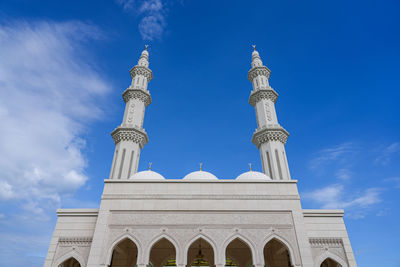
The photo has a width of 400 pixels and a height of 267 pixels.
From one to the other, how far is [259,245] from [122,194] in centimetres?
616

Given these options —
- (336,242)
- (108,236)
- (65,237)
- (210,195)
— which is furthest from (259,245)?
(65,237)

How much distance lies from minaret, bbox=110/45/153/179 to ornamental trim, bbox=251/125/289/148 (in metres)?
8.42

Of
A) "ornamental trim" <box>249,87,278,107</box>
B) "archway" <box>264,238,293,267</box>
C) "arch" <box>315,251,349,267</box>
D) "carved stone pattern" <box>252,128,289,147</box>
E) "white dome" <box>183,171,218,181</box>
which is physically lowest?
"arch" <box>315,251,349,267</box>

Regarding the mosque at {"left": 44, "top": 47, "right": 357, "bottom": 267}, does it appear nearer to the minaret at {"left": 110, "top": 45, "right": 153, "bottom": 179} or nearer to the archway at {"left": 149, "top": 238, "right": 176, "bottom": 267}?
the archway at {"left": 149, "top": 238, "right": 176, "bottom": 267}

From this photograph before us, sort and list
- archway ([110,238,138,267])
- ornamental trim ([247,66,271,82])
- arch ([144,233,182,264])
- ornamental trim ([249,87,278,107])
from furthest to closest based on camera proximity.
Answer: ornamental trim ([247,66,271,82]) → ornamental trim ([249,87,278,107]) → archway ([110,238,138,267]) → arch ([144,233,182,264])

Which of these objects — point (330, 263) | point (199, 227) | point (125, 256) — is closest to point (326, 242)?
point (330, 263)

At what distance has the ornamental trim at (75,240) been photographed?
11.0m

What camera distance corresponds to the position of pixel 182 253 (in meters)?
10.1

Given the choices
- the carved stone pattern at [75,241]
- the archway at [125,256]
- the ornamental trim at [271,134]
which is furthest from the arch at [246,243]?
the ornamental trim at [271,134]

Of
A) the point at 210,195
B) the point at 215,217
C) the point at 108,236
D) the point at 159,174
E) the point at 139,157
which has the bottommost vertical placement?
the point at 108,236

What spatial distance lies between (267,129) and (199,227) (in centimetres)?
998

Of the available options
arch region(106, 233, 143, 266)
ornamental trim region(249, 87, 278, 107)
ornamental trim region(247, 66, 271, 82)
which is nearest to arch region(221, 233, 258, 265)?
arch region(106, 233, 143, 266)

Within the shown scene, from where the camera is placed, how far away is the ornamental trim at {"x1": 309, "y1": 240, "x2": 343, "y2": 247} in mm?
10961

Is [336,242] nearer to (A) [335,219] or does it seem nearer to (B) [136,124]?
(A) [335,219]
